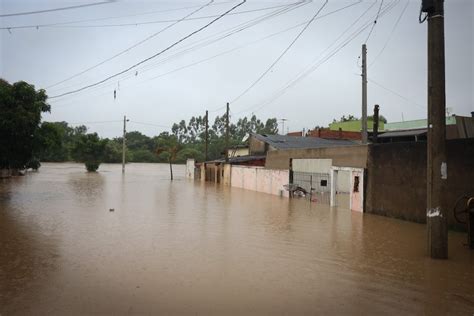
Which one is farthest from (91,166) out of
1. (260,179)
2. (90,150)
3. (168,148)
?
(260,179)

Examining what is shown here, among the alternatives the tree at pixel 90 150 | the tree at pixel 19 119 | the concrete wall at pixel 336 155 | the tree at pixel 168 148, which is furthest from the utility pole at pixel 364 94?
the tree at pixel 90 150

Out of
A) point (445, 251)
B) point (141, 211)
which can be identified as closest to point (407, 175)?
point (445, 251)

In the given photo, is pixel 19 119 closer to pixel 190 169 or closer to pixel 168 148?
pixel 190 169

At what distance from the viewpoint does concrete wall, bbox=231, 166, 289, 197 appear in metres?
26.1

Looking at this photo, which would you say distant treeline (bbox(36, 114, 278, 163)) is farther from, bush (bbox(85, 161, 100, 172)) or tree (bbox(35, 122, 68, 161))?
tree (bbox(35, 122, 68, 161))

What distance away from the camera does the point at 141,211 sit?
16703 mm

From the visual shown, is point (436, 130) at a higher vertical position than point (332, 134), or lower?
lower

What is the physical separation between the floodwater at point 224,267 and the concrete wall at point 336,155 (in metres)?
4.26

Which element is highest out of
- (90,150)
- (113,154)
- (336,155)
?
(113,154)

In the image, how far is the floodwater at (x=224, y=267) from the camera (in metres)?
5.78

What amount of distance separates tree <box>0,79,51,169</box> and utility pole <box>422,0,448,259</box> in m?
15.6

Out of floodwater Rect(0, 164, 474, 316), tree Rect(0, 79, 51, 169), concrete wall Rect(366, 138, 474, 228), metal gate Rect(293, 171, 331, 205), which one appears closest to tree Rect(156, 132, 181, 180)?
metal gate Rect(293, 171, 331, 205)

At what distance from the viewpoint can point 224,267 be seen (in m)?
7.88

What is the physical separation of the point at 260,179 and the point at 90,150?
37.7 meters
